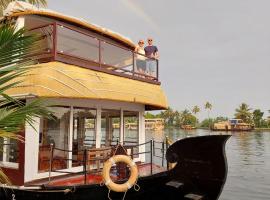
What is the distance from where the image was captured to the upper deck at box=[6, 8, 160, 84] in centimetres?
834

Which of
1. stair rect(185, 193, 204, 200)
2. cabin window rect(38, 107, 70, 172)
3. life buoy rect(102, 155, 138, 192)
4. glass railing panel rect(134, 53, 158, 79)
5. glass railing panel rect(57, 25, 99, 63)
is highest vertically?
glass railing panel rect(57, 25, 99, 63)

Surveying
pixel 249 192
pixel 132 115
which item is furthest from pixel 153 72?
pixel 249 192

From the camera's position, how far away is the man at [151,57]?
10586 millimetres

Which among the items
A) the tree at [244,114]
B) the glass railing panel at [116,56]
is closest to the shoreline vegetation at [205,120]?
the tree at [244,114]

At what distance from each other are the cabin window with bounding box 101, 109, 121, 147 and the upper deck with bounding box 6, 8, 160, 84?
4.74 ft

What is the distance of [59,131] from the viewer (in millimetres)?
8570

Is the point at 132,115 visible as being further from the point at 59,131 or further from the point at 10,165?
the point at 10,165

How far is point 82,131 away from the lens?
1003 cm

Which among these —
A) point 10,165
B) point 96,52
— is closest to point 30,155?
point 10,165

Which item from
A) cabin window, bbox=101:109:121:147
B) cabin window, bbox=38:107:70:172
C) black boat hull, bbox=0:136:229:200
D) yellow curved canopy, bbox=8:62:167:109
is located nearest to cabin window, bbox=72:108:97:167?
cabin window, bbox=38:107:70:172

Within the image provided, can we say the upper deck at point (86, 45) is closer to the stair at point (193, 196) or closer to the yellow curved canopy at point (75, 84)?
the yellow curved canopy at point (75, 84)

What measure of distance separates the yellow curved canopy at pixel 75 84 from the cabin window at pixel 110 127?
50.2 inches

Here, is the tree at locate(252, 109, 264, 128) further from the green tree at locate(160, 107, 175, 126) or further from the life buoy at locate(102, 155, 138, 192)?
the life buoy at locate(102, 155, 138, 192)

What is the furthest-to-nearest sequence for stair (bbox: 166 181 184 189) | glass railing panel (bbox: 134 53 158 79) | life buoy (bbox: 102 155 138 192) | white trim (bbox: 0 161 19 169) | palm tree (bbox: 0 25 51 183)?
glass railing panel (bbox: 134 53 158 79) < white trim (bbox: 0 161 19 169) < stair (bbox: 166 181 184 189) < life buoy (bbox: 102 155 138 192) < palm tree (bbox: 0 25 51 183)
